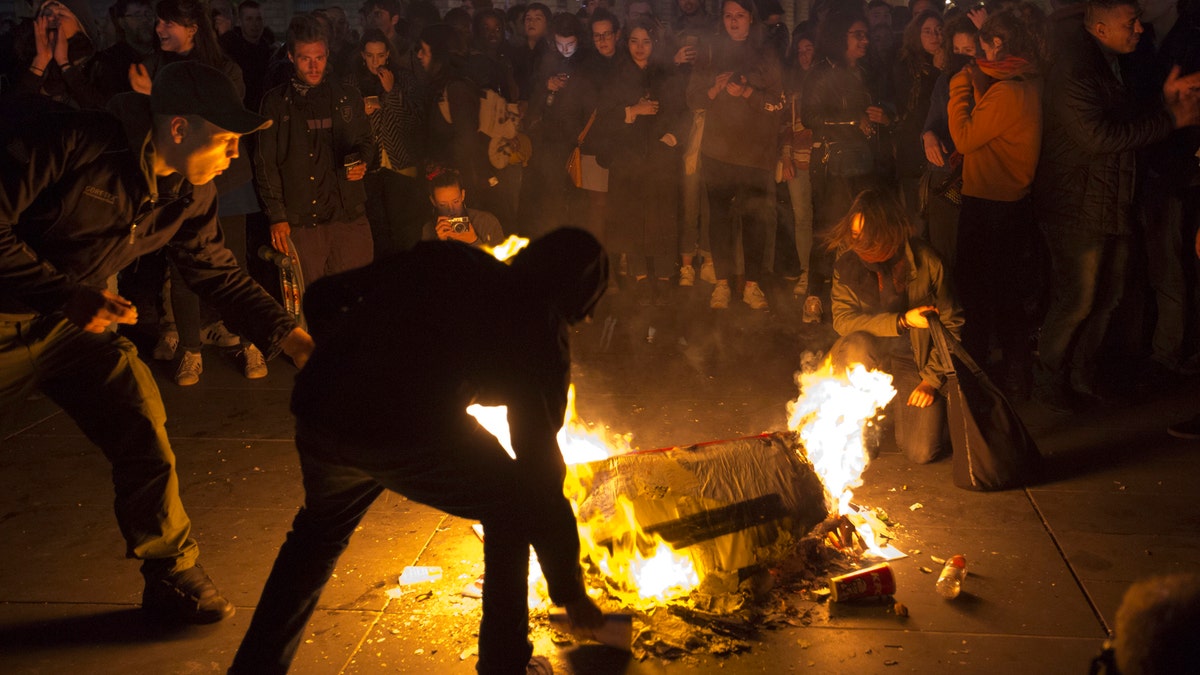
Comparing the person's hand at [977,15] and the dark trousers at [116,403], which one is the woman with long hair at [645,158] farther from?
the dark trousers at [116,403]

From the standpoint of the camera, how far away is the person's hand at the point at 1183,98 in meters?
6.03

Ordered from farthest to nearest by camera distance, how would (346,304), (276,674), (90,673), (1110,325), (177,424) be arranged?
(1110,325), (177,424), (90,673), (276,674), (346,304)

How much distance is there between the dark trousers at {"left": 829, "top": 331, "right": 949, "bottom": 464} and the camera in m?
5.64

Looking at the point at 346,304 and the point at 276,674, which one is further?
the point at 276,674

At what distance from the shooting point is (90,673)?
3.84 metres

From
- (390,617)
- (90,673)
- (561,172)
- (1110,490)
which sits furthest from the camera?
(561,172)

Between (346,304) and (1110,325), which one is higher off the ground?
(346,304)

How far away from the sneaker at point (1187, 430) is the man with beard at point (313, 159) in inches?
207

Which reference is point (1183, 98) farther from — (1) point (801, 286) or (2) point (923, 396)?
(1) point (801, 286)

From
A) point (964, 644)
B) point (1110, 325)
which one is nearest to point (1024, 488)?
point (964, 644)

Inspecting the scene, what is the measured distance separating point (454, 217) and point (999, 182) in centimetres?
359

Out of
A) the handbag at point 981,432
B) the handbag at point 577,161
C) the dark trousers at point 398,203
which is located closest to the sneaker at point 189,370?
the dark trousers at point 398,203

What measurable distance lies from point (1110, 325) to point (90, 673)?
21.4 ft

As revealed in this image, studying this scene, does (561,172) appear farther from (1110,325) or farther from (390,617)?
(390,617)
